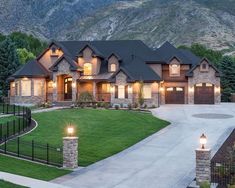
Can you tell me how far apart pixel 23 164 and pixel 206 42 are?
169709 mm

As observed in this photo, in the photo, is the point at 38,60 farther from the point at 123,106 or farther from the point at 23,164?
the point at 23,164

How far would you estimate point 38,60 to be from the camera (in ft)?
191

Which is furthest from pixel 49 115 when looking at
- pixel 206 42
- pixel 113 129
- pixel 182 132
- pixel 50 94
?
pixel 206 42

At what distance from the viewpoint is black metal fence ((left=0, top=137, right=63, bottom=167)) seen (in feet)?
72.2

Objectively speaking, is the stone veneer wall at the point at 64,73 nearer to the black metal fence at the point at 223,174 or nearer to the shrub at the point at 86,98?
the shrub at the point at 86,98

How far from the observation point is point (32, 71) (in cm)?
5522

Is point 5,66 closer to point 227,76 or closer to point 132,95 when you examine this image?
point 132,95

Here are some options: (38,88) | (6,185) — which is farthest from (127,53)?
(6,185)

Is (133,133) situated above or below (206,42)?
below

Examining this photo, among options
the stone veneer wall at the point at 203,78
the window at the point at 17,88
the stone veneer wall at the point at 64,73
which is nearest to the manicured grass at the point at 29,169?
the stone veneer wall at the point at 64,73

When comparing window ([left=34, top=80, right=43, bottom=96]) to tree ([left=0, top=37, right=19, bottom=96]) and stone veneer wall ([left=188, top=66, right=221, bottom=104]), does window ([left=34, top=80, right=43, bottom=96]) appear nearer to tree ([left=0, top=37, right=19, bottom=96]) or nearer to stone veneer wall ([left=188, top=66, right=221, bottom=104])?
tree ([left=0, top=37, right=19, bottom=96])

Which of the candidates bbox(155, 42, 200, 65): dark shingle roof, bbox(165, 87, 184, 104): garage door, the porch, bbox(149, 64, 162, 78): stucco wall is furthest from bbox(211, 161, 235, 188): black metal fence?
bbox(155, 42, 200, 65): dark shingle roof

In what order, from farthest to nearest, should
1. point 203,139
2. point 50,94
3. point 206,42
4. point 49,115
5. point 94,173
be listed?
1. point 206,42
2. point 50,94
3. point 49,115
4. point 94,173
5. point 203,139

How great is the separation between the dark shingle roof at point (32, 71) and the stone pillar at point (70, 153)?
34.8 metres
